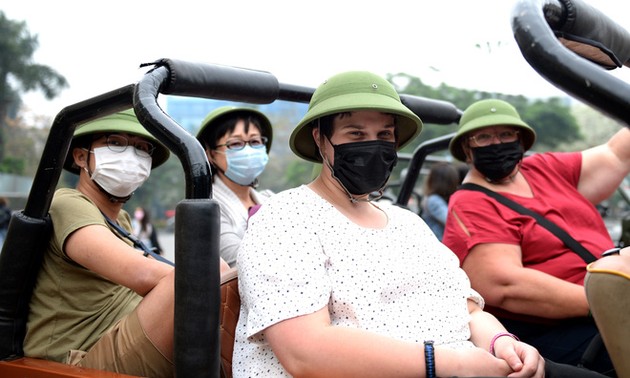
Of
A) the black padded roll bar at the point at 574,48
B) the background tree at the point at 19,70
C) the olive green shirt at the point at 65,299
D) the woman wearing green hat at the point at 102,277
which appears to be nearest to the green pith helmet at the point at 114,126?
the woman wearing green hat at the point at 102,277

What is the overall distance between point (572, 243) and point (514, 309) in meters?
0.37

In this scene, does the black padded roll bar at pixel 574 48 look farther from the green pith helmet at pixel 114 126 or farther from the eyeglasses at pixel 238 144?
the eyeglasses at pixel 238 144

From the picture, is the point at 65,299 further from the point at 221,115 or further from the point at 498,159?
the point at 498,159

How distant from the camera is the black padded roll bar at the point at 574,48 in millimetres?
1141

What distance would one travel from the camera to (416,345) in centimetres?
168

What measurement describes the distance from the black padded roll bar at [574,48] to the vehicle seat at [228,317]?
3.83 ft

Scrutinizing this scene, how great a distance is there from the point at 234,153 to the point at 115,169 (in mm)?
971

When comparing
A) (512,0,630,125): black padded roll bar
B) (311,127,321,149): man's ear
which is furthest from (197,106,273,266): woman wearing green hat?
(512,0,630,125): black padded roll bar

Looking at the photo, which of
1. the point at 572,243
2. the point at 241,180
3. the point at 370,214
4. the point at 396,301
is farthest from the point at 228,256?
the point at 572,243

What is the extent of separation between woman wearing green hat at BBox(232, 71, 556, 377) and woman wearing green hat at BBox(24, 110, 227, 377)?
27 centimetres

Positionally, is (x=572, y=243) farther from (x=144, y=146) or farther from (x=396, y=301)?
(x=144, y=146)

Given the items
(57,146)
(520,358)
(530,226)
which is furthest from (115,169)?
(530,226)

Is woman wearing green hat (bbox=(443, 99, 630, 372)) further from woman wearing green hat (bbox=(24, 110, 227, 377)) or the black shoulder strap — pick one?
woman wearing green hat (bbox=(24, 110, 227, 377))

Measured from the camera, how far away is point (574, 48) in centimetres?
140
